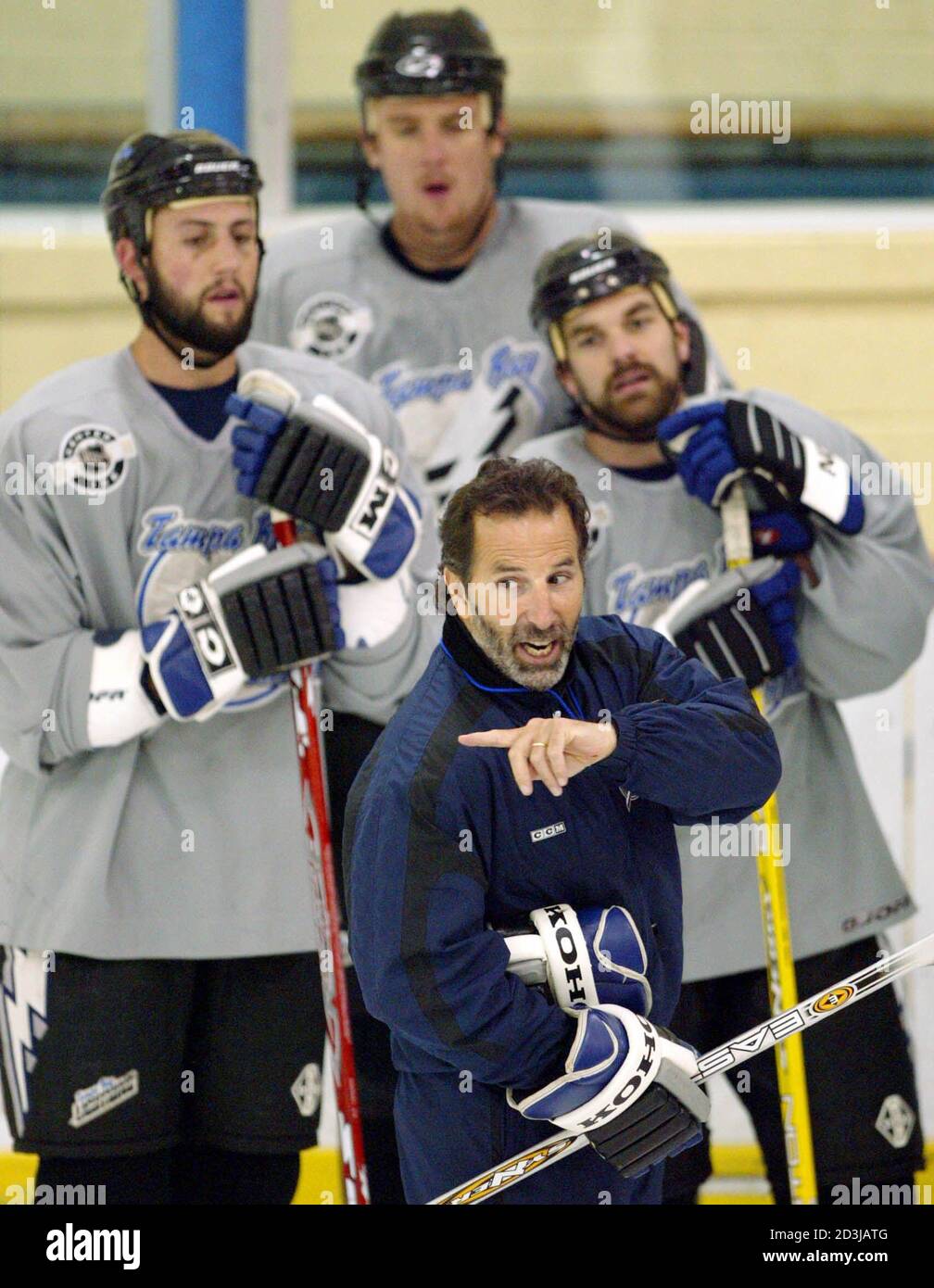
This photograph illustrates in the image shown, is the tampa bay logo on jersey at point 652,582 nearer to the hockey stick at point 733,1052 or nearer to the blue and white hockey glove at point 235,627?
the blue and white hockey glove at point 235,627

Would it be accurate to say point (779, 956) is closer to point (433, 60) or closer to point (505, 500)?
point (505, 500)

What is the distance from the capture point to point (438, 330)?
258cm

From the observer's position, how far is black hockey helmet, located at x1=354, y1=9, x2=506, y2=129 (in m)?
2.48

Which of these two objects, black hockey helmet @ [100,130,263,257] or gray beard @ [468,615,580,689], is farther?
black hockey helmet @ [100,130,263,257]

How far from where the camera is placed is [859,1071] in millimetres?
2346

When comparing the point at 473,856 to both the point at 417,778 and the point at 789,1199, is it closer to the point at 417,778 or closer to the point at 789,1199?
the point at 417,778

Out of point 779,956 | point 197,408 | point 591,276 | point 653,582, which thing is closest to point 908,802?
point 779,956

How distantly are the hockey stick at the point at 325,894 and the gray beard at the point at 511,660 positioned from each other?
1.85 ft

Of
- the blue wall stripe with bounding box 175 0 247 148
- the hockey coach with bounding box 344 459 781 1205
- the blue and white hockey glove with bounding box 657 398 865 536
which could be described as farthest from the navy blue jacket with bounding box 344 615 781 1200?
the blue wall stripe with bounding box 175 0 247 148

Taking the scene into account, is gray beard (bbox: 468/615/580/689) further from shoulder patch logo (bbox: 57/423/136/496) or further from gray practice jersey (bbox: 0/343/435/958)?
shoulder patch logo (bbox: 57/423/136/496)

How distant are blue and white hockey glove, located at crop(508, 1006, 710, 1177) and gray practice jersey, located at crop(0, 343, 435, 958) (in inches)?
25.9

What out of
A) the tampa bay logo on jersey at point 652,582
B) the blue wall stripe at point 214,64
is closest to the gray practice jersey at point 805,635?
the tampa bay logo on jersey at point 652,582
